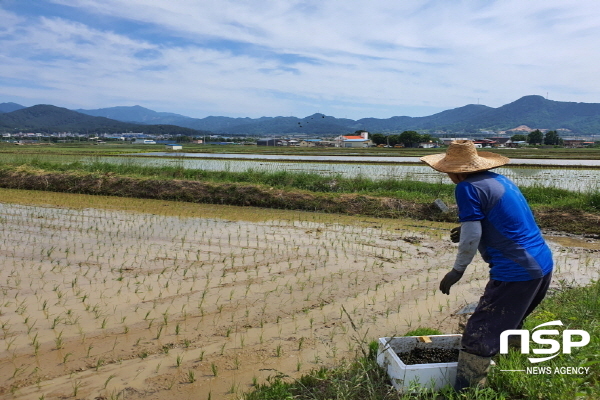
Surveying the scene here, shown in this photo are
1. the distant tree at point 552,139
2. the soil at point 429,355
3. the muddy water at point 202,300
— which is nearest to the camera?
the soil at point 429,355

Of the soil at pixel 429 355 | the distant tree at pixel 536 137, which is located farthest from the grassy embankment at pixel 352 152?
the soil at pixel 429 355

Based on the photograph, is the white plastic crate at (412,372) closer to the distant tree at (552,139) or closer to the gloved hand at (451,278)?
the gloved hand at (451,278)

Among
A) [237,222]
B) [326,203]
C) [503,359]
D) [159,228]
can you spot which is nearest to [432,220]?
[326,203]

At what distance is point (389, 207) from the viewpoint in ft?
28.5

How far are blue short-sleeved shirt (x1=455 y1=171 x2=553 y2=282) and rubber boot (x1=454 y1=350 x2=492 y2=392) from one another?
43 cm

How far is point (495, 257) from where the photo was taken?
2.14 meters

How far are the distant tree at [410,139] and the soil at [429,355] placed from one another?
51480 millimetres

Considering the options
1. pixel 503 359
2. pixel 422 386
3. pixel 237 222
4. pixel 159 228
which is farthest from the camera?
pixel 237 222

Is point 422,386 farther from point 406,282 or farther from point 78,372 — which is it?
point 406,282

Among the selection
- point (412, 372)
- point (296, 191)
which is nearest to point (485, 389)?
point (412, 372)

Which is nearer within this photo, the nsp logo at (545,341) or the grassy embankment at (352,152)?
the nsp logo at (545,341)

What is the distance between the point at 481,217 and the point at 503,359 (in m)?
0.93

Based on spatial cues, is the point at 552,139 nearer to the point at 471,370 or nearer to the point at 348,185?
the point at 348,185

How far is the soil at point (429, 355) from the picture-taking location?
2.60 m
